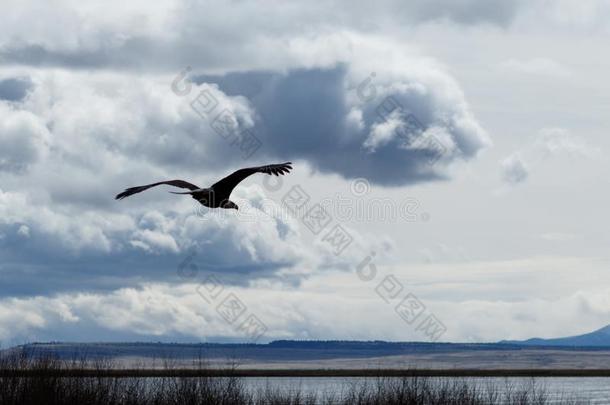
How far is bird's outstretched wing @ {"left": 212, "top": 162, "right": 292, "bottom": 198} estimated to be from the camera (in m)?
17.9

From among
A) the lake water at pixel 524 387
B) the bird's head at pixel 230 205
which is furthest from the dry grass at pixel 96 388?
the bird's head at pixel 230 205

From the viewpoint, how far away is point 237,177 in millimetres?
18672

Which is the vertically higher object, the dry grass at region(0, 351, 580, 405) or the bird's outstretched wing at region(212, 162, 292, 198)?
the bird's outstretched wing at region(212, 162, 292, 198)

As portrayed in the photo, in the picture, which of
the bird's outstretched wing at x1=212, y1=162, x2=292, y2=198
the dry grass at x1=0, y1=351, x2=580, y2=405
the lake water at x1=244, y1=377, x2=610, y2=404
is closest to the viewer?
the bird's outstretched wing at x1=212, y1=162, x2=292, y2=198

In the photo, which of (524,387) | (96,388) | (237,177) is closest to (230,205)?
(237,177)

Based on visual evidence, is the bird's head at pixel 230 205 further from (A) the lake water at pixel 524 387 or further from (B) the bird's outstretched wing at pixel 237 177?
(A) the lake water at pixel 524 387

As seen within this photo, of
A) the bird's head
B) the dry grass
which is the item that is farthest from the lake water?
the bird's head

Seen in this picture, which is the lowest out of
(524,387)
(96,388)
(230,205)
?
(96,388)

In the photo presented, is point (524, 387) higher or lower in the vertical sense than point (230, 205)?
lower

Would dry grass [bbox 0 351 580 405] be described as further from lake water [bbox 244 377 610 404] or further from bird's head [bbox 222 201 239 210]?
bird's head [bbox 222 201 239 210]

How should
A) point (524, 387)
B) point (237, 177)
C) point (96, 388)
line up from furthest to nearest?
point (524, 387) → point (96, 388) → point (237, 177)

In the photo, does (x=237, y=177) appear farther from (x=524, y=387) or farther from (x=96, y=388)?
(x=524, y=387)

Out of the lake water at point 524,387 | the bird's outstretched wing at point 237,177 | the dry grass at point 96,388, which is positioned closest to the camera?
the bird's outstretched wing at point 237,177

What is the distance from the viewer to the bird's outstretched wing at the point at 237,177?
17891mm
